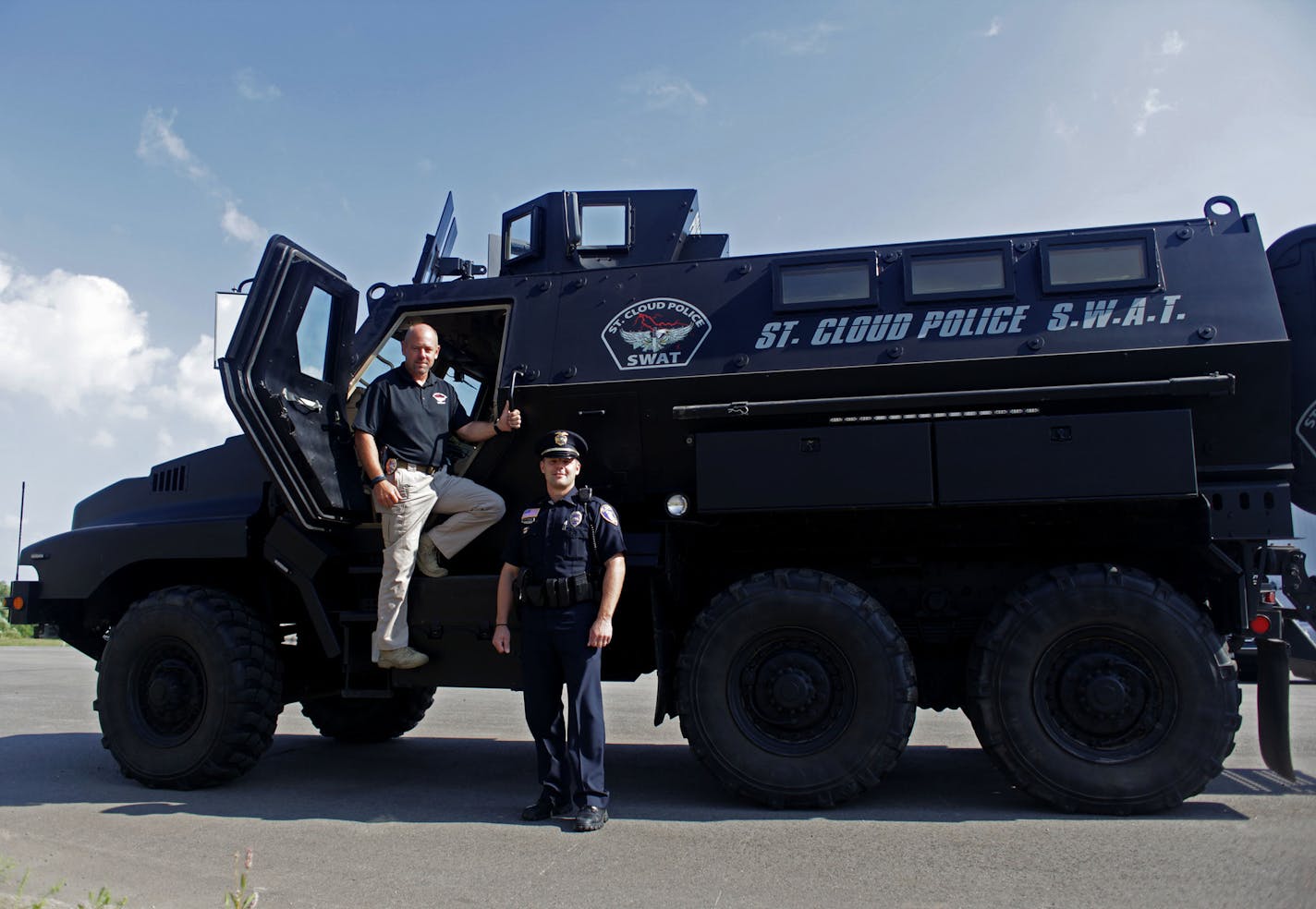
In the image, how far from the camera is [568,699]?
466 centimetres

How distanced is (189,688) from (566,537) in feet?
8.58

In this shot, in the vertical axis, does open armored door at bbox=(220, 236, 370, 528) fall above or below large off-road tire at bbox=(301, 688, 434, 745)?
above

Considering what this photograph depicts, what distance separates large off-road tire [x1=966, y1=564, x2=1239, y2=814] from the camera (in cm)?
454

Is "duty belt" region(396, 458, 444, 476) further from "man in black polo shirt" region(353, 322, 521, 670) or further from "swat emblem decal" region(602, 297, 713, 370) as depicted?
"swat emblem decal" region(602, 297, 713, 370)

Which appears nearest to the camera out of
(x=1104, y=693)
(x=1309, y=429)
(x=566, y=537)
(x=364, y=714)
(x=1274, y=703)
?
(x=1104, y=693)

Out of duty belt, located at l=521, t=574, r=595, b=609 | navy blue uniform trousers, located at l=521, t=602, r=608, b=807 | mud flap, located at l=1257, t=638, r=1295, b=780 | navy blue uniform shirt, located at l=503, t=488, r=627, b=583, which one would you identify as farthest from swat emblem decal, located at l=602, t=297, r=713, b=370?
mud flap, located at l=1257, t=638, r=1295, b=780

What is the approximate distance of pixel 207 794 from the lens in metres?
5.41

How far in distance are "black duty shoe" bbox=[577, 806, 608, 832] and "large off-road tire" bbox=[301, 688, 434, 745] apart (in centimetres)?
281

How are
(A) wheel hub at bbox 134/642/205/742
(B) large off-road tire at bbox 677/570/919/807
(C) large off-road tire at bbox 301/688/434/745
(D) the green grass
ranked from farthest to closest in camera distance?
(D) the green grass → (C) large off-road tire at bbox 301/688/434/745 → (A) wheel hub at bbox 134/642/205/742 → (B) large off-road tire at bbox 677/570/919/807

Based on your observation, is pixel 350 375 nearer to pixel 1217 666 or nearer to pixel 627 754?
pixel 627 754

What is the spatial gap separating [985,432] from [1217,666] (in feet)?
5.01

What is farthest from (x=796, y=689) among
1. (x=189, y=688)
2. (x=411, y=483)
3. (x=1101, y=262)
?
(x=189, y=688)

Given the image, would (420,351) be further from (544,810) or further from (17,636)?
(17,636)

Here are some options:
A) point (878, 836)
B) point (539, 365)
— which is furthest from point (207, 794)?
point (878, 836)
